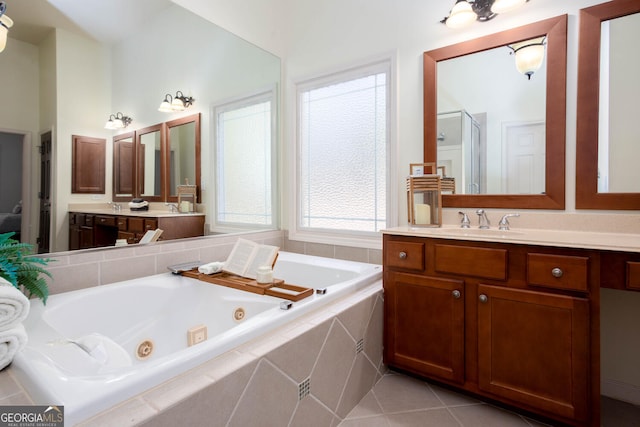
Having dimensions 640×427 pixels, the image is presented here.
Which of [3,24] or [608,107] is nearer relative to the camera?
[3,24]

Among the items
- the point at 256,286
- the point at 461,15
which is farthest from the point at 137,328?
the point at 461,15

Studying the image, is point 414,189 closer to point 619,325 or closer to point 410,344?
point 410,344

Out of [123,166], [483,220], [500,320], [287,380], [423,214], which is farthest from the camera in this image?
[423,214]

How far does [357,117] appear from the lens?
8.18 ft

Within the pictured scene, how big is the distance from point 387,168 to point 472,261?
3.15 ft

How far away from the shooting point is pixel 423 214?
6.70 ft

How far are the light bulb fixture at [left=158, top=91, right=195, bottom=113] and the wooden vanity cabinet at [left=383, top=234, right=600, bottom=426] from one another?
5.30 feet

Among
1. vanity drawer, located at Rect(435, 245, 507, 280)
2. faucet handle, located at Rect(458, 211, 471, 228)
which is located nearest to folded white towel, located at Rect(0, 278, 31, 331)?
vanity drawer, located at Rect(435, 245, 507, 280)

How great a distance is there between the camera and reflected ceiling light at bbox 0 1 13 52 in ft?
4.52

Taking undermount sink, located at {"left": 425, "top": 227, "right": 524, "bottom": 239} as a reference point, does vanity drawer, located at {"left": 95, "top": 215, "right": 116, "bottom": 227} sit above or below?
above

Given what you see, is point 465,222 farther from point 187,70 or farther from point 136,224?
point 187,70

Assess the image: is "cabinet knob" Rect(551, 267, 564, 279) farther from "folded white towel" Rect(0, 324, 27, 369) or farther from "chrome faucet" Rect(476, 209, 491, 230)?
"folded white towel" Rect(0, 324, 27, 369)

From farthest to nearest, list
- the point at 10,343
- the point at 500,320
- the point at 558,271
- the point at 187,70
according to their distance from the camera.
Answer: the point at 187,70, the point at 500,320, the point at 558,271, the point at 10,343

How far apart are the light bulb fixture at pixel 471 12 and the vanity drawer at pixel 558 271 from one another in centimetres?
139
